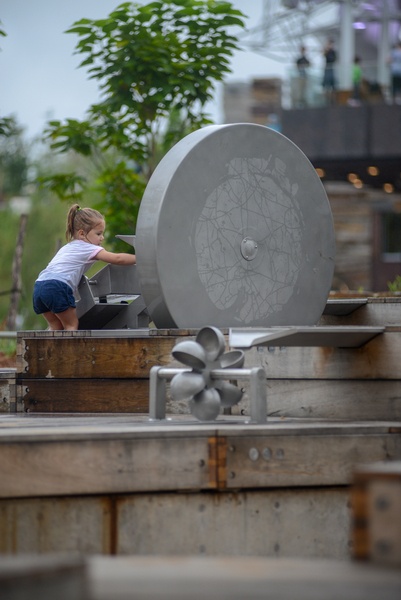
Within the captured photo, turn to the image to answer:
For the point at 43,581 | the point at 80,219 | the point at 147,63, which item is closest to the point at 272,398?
the point at 80,219

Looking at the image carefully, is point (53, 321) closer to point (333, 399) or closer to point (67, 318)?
point (67, 318)

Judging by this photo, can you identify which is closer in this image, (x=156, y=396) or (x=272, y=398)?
(x=156, y=396)

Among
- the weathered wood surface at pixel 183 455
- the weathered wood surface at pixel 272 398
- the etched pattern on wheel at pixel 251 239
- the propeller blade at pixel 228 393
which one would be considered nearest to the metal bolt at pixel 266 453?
the weathered wood surface at pixel 183 455

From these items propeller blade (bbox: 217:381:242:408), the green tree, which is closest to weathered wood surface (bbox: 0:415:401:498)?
propeller blade (bbox: 217:381:242:408)

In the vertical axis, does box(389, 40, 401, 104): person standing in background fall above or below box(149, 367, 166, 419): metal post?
above

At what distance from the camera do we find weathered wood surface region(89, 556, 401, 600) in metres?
2.52

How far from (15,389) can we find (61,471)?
256 cm

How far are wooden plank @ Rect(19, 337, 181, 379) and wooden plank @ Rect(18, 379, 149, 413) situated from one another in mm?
40

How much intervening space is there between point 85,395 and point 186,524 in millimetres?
2087

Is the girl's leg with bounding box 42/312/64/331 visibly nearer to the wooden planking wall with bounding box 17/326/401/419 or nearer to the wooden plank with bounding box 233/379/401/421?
the wooden planking wall with bounding box 17/326/401/419

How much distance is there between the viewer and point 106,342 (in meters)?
6.78

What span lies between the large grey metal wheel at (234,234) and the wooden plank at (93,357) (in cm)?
26

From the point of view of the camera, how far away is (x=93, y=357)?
268 inches

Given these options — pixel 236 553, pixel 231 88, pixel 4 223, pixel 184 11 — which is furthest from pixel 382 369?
pixel 231 88
